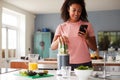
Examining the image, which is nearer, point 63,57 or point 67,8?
point 63,57

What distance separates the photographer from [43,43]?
28.9ft

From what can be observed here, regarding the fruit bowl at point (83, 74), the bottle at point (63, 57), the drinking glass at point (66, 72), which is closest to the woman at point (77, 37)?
the bottle at point (63, 57)

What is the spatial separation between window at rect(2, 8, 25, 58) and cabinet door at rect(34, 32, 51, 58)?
66 centimetres

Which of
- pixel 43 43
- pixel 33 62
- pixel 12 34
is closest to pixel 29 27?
pixel 43 43

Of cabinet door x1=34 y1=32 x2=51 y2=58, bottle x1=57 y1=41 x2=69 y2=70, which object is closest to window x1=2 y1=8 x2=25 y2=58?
cabinet door x1=34 y1=32 x2=51 y2=58

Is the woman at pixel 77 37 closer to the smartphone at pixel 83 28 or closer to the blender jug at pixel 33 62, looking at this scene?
the smartphone at pixel 83 28

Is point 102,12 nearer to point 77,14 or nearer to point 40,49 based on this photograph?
point 40,49

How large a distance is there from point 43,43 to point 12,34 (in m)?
1.33

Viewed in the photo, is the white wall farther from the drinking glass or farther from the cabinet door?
the drinking glass

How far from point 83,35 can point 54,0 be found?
5093 mm

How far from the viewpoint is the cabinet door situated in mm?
8781

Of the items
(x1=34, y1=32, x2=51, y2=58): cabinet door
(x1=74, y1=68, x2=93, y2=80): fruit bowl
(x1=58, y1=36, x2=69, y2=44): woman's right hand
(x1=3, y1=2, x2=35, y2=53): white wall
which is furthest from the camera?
(x1=34, y1=32, x2=51, y2=58): cabinet door

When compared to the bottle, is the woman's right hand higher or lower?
higher

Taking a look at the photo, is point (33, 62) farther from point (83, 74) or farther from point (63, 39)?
point (83, 74)
